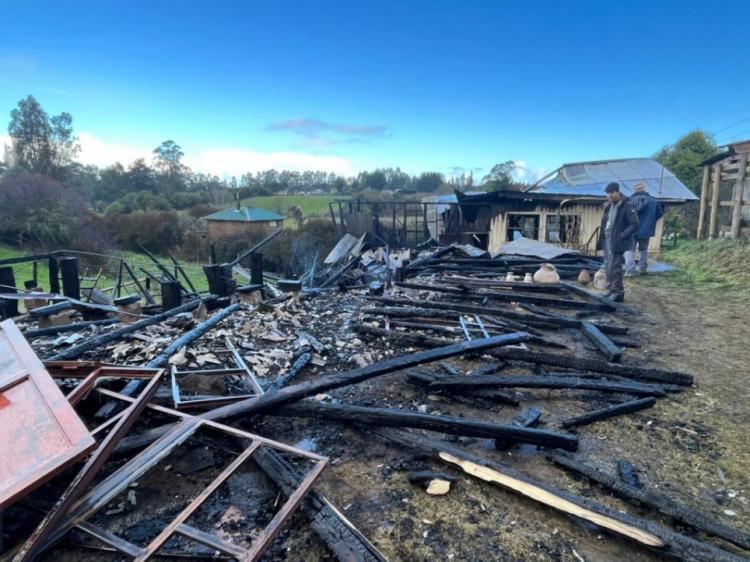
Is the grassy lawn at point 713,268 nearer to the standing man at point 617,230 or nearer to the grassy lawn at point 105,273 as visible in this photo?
the standing man at point 617,230

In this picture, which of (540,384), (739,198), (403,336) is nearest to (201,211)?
(403,336)

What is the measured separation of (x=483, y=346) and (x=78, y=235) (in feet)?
107

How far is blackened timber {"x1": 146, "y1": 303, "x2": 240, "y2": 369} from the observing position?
4.07 meters

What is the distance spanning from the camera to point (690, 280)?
31.6 feet

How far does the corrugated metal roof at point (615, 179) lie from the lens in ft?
52.1

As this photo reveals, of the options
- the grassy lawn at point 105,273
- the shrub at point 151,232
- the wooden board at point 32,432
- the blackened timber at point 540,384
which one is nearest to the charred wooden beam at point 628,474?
the blackened timber at point 540,384

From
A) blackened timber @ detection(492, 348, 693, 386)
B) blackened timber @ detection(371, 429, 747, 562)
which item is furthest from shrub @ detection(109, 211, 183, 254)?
blackened timber @ detection(371, 429, 747, 562)

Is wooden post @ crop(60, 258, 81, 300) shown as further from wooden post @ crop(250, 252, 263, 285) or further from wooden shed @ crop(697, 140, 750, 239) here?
wooden shed @ crop(697, 140, 750, 239)

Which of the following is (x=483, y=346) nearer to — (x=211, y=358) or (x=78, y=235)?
(x=211, y=358)

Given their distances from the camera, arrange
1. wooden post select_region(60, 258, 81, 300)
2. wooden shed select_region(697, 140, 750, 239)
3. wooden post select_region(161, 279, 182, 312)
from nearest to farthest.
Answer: wooden post select_region(161, 279, 182, 312)
wooden post select_region(60, 258, 81, 300)
wooden shed select_region(697, 140, 750, 239)

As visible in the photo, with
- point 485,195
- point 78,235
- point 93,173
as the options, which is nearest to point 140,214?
point 78,235

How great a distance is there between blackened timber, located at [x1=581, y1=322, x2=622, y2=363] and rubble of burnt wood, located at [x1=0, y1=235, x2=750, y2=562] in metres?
0.03

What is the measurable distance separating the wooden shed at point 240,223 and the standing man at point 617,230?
25.1 meters

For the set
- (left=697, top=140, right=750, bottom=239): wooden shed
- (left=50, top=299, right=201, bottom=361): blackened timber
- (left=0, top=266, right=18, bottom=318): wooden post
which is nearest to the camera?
(left=50, top=299, right=201, bottom=361): blackened timber
